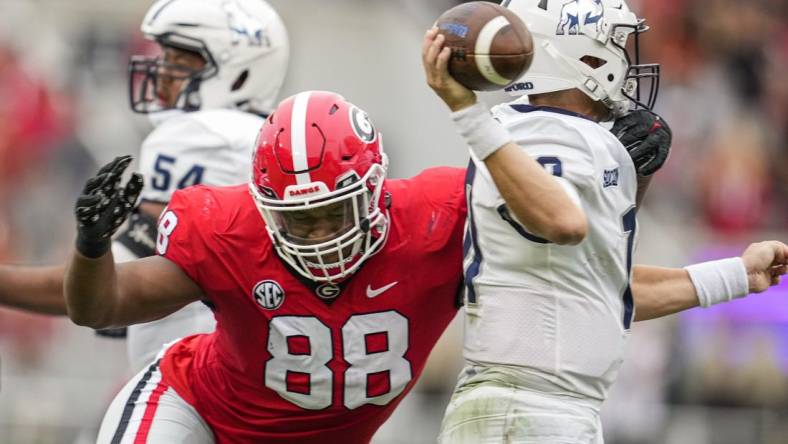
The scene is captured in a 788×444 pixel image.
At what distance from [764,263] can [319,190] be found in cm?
126

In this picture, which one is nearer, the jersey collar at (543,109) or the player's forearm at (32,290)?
the jersey collar at (543,109)

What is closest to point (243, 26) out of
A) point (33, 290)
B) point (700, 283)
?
point (33, 290)

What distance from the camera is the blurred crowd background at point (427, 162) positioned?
327 inches

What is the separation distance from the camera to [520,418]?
11.0ft

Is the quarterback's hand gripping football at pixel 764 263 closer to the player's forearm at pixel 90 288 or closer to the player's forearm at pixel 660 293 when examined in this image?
the player's forearm at pixel 660 293

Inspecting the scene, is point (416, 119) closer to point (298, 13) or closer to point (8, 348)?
point (298, 13)

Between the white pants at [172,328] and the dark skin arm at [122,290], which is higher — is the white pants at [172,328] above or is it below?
below

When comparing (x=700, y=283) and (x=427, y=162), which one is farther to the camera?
(x=427, y=162)

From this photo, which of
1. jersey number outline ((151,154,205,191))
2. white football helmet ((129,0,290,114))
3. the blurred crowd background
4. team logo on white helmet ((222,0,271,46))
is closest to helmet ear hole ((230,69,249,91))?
white football helmet ((129,0,290,114))

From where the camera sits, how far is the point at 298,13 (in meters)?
10.4

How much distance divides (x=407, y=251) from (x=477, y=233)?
35 cm

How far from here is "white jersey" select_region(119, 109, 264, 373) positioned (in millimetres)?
5031

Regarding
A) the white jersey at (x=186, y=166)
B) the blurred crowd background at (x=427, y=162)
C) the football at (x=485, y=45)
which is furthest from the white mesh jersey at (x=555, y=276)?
the blurred crowd background at (x=427, y=162)

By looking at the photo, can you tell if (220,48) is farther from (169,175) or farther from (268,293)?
(268,293)
